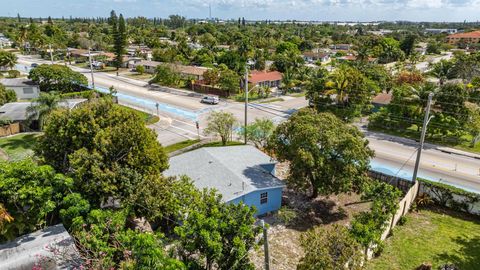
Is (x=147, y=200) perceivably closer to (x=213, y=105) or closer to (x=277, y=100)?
(x=213, y=105)

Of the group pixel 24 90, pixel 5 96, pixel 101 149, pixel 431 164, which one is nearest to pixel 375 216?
pixel 101 149

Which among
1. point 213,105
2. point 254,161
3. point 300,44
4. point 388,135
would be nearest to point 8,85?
point 213,105

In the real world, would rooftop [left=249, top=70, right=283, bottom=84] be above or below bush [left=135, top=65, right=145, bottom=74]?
below

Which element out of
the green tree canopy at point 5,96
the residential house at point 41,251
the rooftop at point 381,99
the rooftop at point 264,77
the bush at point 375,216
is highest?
the rooftop at point 264,77

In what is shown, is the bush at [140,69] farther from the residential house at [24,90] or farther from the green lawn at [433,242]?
the green lawn at [433,242]

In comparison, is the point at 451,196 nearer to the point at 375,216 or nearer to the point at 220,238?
the point at 375,216

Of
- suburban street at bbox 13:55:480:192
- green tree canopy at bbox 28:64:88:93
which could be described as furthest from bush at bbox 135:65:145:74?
green tree canopy at bbox 28:64:88:93

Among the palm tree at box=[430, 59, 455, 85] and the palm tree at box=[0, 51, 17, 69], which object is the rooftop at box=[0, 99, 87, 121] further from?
the palm tree at box=[430, 59, 455, 85]

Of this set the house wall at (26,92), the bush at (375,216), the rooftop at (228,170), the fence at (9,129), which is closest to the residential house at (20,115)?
the fence at (9,129)
